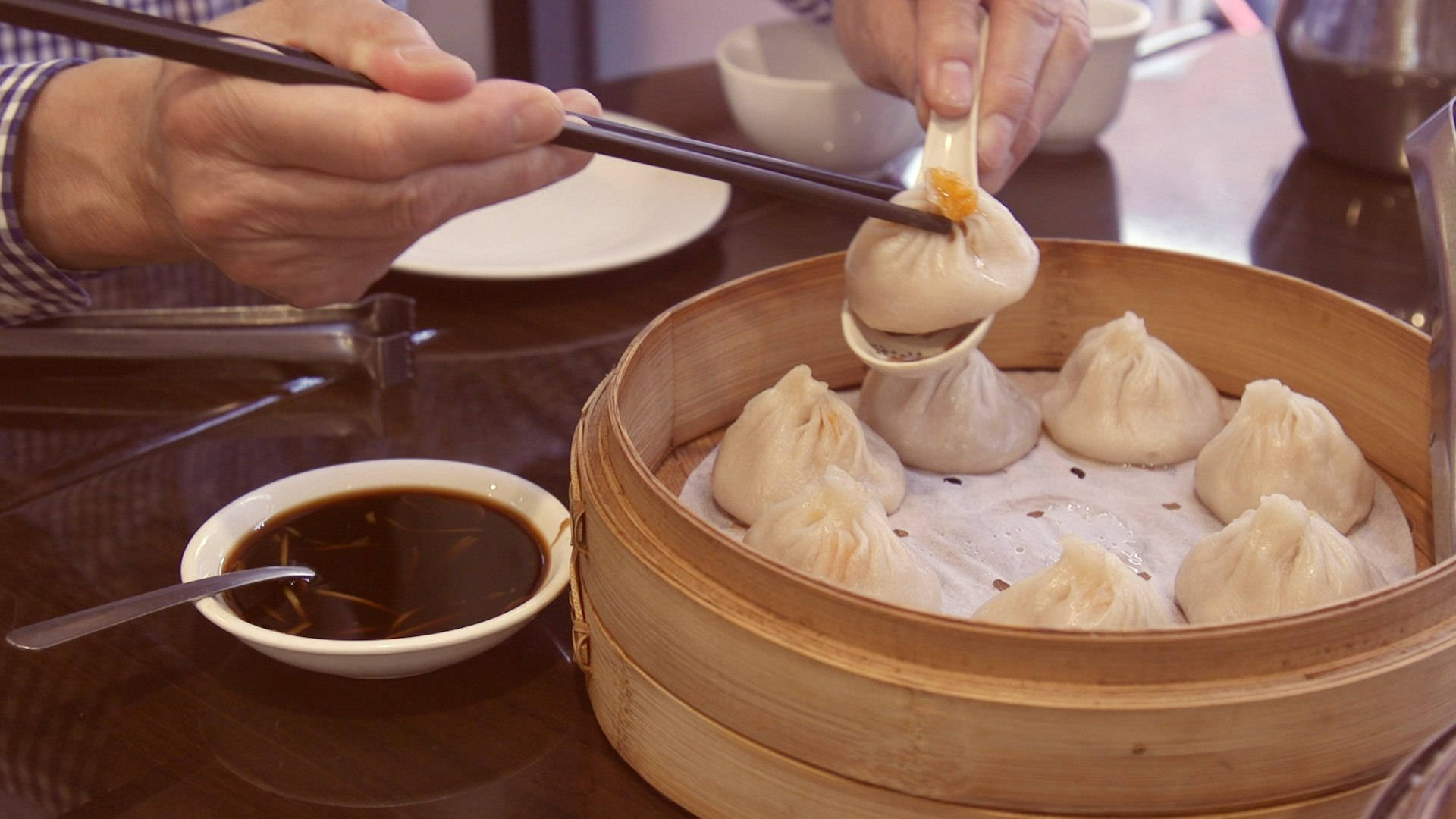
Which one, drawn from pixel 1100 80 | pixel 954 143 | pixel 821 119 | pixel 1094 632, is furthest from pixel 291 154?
pixel 1100 80

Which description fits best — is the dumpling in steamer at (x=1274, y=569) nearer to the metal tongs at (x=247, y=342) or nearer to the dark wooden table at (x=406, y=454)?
the dark wooden table at (x=406, y=454)

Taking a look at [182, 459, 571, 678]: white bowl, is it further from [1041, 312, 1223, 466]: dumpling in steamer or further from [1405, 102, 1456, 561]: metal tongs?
[1405, 102, 1456, 561]: metal tongs

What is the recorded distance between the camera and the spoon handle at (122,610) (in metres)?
1.20

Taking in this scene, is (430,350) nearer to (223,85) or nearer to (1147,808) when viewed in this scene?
(223,85)

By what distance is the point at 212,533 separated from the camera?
137 centimetres

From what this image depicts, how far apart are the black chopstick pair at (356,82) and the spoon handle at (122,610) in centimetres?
50

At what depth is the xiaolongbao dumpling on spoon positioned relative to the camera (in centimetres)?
150

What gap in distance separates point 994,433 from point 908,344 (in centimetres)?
19

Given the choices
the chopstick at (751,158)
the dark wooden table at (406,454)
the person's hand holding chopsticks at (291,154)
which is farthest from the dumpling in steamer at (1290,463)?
the person's hand holding chopsticks at (291,154)

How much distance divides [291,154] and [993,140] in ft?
3.25

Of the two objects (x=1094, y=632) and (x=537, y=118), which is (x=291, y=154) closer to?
(x=537, y=118)

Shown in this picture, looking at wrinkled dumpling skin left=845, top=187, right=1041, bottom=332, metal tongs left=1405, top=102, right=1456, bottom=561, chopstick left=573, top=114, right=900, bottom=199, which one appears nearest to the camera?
chopstick left=573, top=114, right=900, bottom=199

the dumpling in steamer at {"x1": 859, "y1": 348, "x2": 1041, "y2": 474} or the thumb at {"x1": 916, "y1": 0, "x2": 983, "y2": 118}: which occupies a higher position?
the thumb at {"x1": 916, "y1": 0, "x2": 983, "y2": 118}

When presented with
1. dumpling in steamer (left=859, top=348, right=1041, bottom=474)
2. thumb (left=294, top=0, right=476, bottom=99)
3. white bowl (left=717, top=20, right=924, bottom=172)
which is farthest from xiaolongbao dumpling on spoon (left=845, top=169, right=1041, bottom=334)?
white bowl (left=717, top=20, right=924, bottom=172)
